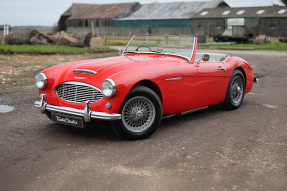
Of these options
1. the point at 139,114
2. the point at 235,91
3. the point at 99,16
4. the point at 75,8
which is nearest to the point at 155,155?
the point at 139,114

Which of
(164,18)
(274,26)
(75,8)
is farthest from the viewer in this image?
(75,8)

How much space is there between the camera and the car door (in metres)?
5.11

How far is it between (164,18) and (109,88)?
45.0m

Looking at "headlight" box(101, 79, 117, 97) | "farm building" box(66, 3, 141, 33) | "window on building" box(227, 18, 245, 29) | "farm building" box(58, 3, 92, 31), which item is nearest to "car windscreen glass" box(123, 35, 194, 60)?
"headlight" box(101, 79, 117, 97)

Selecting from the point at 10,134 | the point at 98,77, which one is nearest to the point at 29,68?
the point at 10,134

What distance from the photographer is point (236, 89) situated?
6.07m

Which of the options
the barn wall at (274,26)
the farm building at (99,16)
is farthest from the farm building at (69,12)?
the barn wall at (274,26)

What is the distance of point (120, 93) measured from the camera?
404 centimetres

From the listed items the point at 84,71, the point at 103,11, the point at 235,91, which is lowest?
the point at 235,91

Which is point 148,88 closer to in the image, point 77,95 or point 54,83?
point 77,95

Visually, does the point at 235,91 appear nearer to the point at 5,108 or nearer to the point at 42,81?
the point at 42,81

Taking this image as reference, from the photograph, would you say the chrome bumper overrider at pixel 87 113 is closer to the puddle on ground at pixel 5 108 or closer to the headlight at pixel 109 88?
the headlight at pixel 109 88

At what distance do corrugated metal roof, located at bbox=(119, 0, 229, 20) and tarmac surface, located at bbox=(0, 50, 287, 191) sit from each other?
42878 millimetres

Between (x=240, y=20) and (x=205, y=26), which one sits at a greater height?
(x=205, y=26)
